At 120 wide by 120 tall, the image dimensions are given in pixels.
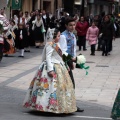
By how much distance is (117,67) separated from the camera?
1970cm

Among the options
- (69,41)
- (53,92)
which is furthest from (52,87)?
(69,41)

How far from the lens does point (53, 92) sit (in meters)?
10.0

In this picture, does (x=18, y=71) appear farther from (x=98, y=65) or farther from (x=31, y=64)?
(x=98, y=65)

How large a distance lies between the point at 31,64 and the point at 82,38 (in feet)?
25.8

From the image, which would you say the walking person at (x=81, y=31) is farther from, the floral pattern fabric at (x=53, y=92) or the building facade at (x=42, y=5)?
the floral pattern fabric at (x=53, y=92)

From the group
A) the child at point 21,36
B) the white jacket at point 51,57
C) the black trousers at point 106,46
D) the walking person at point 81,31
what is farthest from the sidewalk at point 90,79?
the walking person at point 81,31

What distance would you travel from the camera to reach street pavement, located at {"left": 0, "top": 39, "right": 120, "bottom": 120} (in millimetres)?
10320

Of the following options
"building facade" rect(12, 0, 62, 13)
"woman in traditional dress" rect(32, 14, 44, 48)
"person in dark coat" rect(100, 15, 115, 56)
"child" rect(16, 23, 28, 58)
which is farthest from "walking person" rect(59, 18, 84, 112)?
"building facade" rect(12, 0, 62, 13)

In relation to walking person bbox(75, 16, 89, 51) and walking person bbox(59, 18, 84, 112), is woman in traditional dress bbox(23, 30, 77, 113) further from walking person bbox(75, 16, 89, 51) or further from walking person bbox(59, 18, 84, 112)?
walking person bbox(75, 16, 89, 51)

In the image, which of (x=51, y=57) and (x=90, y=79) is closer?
(x=51, y=57)

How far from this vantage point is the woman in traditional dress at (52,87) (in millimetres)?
10031

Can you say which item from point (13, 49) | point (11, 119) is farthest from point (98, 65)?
point (11, 119)

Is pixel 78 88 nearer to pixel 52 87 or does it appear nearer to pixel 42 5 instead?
pixel 52 87

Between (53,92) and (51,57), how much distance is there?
2.08 feet
